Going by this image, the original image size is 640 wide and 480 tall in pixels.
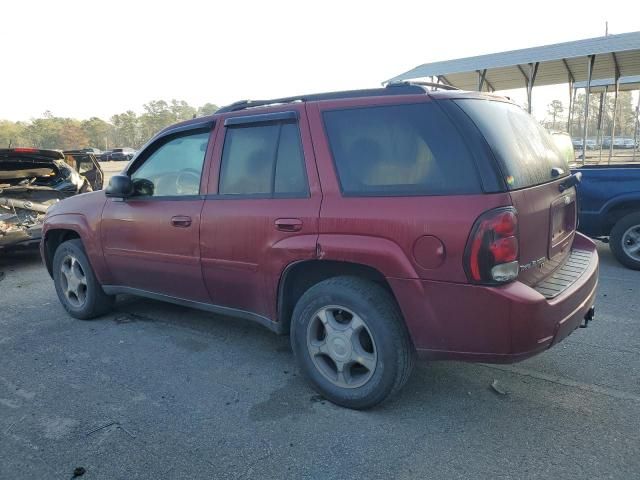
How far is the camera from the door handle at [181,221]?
3660 mm

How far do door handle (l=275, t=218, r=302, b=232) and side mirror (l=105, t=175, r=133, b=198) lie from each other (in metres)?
1.62

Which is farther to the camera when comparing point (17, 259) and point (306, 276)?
point (17, 259)

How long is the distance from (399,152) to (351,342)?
45.3 inches

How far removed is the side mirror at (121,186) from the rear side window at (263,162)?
99 centimetres

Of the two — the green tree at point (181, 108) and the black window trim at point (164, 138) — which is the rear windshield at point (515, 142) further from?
the green tree at point (181, 108)

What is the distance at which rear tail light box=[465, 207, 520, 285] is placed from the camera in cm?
241

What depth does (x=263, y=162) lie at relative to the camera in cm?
333

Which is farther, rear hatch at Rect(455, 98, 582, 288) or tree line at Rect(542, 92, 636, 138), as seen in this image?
tree line at Rect(542, 92, 636, 138)

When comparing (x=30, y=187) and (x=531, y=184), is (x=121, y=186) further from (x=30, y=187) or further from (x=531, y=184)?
(x=30, y=187)

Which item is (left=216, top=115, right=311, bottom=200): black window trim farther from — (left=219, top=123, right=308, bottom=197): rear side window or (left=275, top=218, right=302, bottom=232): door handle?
(left=275, top=218, right=302, bottom=232): door handle

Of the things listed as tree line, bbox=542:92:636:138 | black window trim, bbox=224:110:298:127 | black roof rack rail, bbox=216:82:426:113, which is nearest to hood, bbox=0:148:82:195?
black window trim, bbox=224:110:298:127

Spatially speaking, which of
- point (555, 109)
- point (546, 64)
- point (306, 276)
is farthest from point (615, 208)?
point (555, 109)

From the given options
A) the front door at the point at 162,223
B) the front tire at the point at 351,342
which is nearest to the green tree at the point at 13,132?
the front door at the point at 162,223

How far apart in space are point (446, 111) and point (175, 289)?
2.51m
